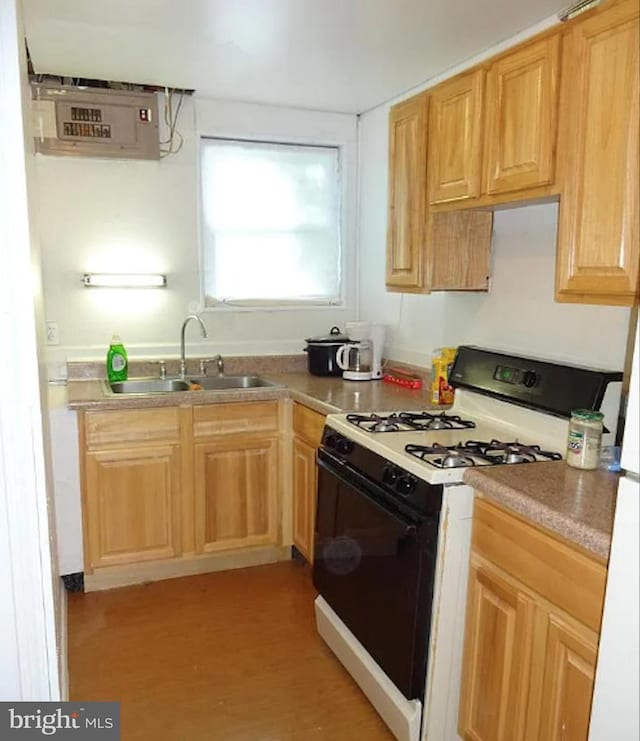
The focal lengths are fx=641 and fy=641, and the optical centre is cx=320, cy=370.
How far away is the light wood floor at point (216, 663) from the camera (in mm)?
2021

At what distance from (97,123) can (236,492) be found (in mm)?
1907

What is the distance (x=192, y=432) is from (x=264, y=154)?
5.29ft

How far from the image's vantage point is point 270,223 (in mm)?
3566

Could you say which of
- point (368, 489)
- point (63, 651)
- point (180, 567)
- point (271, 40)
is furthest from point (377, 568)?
point (271, 40)

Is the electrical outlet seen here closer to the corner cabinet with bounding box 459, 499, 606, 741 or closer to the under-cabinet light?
the corner cabinet with bounding box 459, 499, 606, 741

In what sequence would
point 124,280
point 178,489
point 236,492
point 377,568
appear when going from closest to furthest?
1. point 377,568
2. point 178,489
3. point 236,492
4. point 124,280

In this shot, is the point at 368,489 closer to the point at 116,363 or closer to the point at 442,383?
the point at 442,383

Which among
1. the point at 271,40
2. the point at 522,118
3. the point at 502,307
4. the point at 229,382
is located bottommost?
the point at 229,382

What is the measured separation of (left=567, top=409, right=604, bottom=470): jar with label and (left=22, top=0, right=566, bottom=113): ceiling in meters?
1.40

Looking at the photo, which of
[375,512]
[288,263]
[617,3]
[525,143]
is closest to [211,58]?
[288,263]

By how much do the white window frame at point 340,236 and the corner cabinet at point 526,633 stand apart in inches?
84.8

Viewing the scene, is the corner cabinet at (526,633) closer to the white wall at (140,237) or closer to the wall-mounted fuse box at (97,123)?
the white wall at (140,237)

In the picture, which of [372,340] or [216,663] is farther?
[372,340]

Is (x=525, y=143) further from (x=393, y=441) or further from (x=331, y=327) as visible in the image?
(x=331, y=327)
